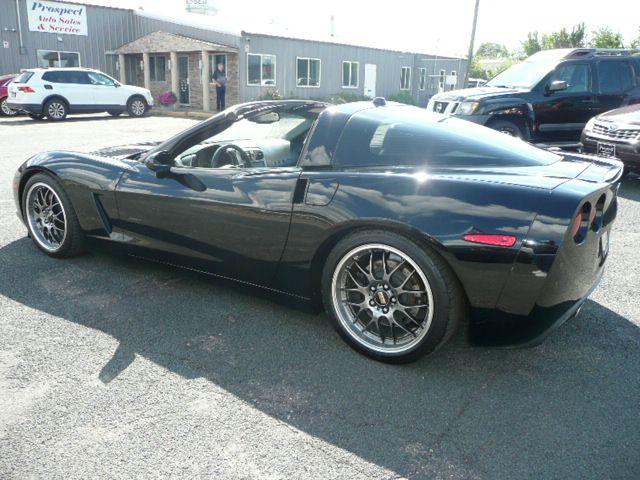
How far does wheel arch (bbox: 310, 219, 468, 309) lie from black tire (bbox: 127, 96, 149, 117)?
18292mm

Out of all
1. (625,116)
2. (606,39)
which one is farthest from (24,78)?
(606,39)

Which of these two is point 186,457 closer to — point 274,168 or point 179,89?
point 274,168

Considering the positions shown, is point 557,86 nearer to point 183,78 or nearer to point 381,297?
point 381,297

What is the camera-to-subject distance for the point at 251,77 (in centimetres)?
2316

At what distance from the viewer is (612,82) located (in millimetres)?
9578

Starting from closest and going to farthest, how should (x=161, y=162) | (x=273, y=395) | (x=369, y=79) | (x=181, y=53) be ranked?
(x=273, y=395) → (x=161, y=162) → (x=181, y=53) → (x=369, y=79)

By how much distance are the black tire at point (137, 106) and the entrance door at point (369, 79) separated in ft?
42.4

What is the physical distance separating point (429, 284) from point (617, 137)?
6278 millimetres

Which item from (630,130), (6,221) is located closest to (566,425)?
(6,221)

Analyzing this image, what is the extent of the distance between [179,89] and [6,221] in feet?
68.6

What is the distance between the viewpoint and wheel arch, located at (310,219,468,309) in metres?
2.62

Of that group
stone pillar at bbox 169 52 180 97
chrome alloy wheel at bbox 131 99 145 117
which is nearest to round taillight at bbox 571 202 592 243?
chrome alloy wheel at bbox 131 99 145 117

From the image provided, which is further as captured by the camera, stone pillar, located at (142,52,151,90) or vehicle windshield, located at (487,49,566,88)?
stone pillar, located at (142,52,151,90)

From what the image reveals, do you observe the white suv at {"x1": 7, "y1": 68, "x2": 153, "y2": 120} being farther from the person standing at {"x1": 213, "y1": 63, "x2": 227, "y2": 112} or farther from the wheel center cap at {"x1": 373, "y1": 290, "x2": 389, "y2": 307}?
the wheel center cap at {"x1": 373, "y1": 290, "x2": 389, "y2": 307}
